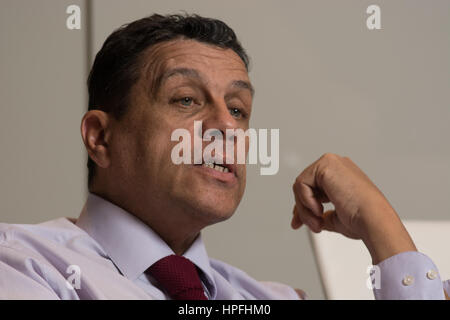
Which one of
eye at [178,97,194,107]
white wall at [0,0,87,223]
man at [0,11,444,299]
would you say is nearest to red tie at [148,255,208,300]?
man at [0,11,444,299]

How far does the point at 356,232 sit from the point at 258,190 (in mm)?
886

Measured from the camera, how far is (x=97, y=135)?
3.76ft

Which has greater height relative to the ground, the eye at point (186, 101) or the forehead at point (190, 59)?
the forehead at point (190, 59)

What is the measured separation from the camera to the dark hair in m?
1.14

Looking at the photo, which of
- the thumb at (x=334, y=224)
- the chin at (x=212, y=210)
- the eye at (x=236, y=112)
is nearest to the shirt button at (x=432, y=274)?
the thumb at (x=334, y=224)

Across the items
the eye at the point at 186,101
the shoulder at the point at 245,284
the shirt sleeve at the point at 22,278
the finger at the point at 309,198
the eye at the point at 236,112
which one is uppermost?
the eye at the point at 186,101

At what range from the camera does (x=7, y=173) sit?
180cm

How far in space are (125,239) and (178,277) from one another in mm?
119

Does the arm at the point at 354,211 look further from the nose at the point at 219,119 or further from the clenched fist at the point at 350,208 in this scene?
the nose at the point at 219,119

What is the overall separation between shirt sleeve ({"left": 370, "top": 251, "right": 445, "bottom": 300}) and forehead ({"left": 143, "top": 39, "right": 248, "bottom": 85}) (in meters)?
0.47

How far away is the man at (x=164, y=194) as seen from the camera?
3.13 feet

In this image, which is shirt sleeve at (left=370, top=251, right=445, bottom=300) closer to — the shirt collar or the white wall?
the shirt collar

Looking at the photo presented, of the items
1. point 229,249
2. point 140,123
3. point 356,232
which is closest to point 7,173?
point 229,249
